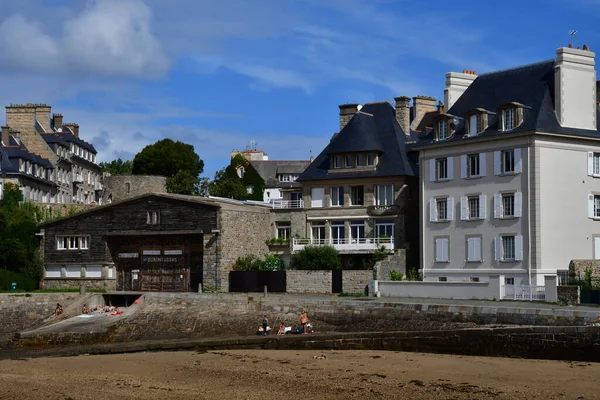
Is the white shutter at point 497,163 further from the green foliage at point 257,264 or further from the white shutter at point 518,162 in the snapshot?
the green foliage at point 257,264

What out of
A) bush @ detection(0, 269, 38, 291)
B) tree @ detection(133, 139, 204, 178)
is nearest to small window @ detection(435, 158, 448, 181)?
bush @ detection(0, 269, 38, 291)

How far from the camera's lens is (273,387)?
28547 millimetres

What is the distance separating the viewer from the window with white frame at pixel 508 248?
47656mm

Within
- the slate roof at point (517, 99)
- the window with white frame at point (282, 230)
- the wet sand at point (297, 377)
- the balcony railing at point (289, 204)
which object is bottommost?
the wet sand at point (297, 377)

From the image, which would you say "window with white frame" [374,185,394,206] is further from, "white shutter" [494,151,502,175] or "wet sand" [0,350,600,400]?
"wet sand" [0,350,600,400]

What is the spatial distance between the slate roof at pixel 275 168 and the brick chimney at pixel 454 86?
3832 centimetres

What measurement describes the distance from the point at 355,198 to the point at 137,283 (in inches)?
513

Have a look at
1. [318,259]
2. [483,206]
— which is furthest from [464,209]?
[318,259]

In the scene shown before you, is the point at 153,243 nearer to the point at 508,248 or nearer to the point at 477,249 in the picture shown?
the point at 477,249

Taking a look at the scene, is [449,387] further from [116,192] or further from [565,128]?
[116,192]

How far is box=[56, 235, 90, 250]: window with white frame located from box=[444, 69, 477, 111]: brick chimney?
21549mm

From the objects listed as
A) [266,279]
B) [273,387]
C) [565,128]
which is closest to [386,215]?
[266,279]

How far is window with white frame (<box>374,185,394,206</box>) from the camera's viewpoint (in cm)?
5572

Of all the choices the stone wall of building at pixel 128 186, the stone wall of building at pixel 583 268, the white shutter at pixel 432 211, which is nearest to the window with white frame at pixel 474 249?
the white shutter at pixel 432 211
